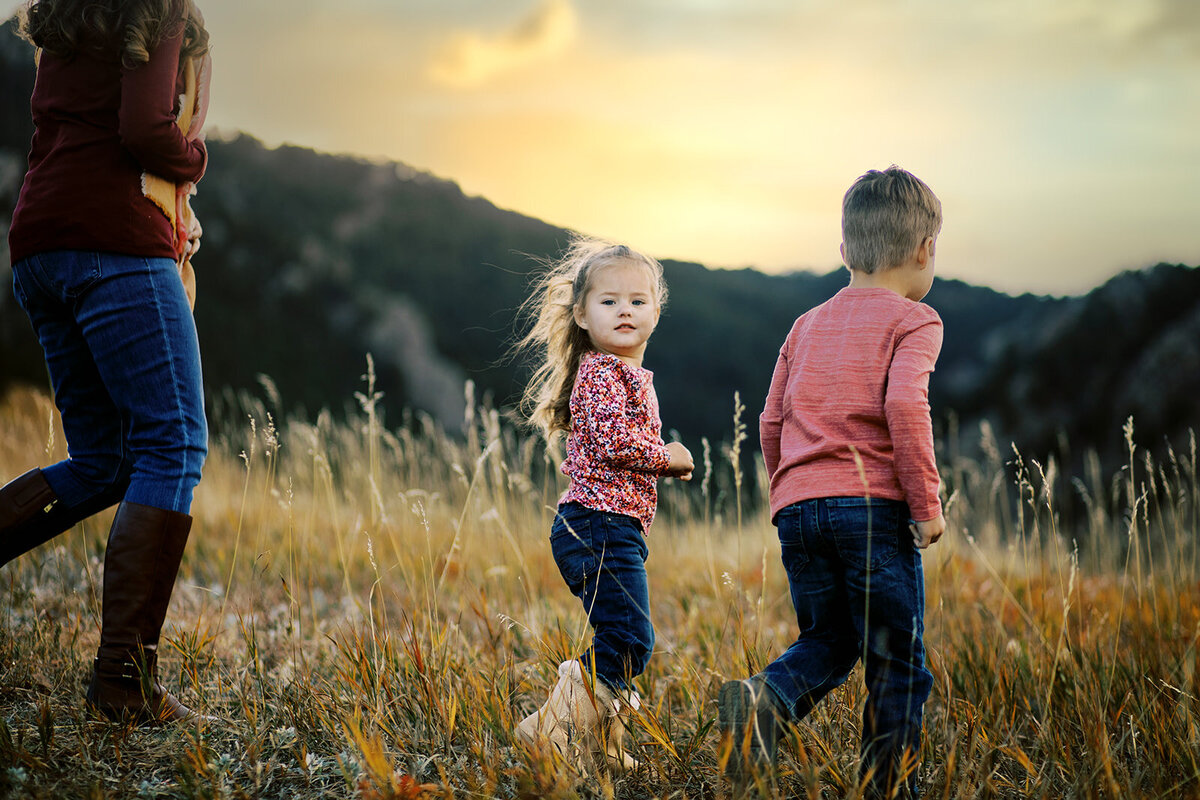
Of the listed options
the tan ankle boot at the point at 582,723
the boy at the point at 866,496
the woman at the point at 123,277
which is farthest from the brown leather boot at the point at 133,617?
the boy at the point at 866,496

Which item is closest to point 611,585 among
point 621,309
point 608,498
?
point 608,498

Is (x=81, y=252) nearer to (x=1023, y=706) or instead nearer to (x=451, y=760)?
(x=451, y=760)

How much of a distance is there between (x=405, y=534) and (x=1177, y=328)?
11.0 m

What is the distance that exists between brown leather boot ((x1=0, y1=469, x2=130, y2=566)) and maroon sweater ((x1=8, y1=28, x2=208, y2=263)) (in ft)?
1.92

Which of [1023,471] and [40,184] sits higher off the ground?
[40,184]

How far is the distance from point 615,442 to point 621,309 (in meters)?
0.37

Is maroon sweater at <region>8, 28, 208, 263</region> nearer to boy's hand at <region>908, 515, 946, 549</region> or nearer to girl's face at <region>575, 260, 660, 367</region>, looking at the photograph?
girl's face at <region>575, 260, 660, 367</region>

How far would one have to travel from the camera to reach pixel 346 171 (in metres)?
19.8

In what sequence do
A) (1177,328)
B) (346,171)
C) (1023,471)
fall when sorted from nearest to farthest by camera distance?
(1023,471) → (1177,328) → (346,171)

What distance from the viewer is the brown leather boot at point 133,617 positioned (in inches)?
75.6

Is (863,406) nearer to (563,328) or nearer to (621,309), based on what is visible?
(621,309)

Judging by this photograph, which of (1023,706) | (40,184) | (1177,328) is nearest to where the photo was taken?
(40,184)

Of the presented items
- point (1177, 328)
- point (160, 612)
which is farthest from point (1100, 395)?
point (160, 612)

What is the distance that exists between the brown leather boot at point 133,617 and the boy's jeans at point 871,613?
1475 mm
